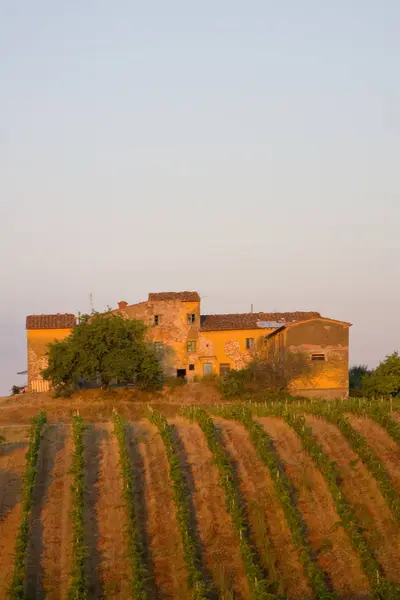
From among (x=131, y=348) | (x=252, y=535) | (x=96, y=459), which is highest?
(x=131, y=348)

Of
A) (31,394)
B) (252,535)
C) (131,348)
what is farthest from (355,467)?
(31,394)

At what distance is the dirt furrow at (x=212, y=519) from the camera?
14.8 m

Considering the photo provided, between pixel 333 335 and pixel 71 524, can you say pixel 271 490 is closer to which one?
pixel 71 524

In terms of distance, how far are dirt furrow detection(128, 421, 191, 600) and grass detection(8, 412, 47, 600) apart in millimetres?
2413

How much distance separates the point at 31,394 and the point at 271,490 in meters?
25.8

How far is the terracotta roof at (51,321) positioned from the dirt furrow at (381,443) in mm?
25843

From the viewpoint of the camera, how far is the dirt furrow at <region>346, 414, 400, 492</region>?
19720 mm

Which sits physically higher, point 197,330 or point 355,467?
point 197,330

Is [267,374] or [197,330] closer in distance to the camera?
[267,374]

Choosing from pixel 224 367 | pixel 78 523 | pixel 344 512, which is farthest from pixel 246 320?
pixel 78 523

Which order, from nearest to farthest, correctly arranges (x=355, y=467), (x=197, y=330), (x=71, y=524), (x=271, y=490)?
1. (x=71, y=524)
2. (x=271, y=490)
3. (x=355, y=467)
4. (x=197, y=330)

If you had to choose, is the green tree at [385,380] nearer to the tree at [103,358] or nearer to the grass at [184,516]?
the tree at [103,358]

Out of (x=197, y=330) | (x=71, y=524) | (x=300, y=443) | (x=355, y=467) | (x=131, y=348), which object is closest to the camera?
(x=71, y=524)

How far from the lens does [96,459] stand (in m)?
19.3
